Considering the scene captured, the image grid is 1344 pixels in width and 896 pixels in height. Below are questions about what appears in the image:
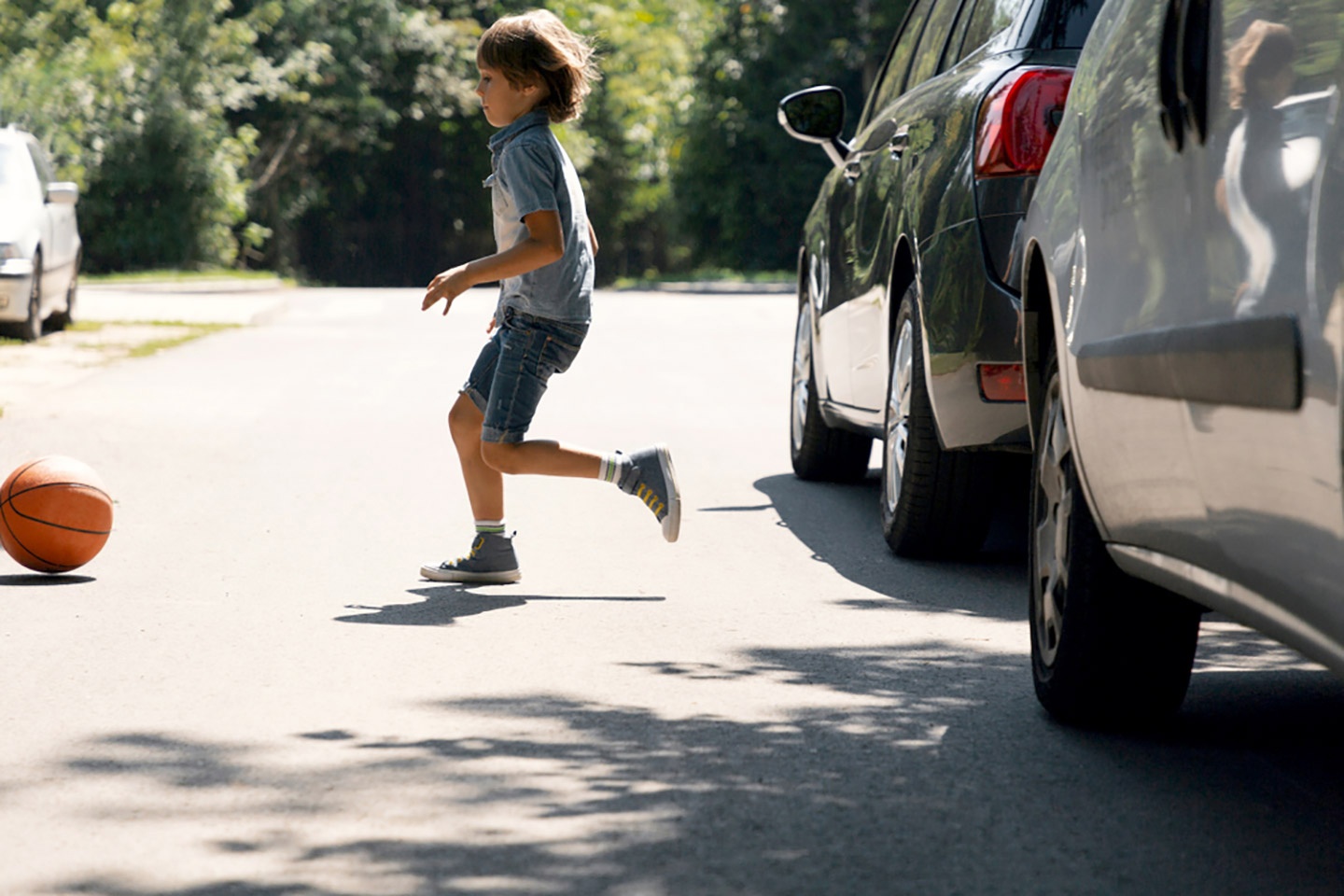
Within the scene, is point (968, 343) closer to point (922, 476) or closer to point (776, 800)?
point (922, 476)

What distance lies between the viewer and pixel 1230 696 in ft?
15.5

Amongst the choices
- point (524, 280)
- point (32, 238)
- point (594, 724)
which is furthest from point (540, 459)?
point (32, 238)

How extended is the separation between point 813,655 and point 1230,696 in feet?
3.38

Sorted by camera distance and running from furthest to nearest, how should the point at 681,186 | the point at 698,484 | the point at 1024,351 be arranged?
the point at 681,186
the point at 698,484
the point at 1024,351

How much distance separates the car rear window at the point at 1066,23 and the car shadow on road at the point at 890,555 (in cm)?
162

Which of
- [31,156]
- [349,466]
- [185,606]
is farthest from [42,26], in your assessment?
[185,606]

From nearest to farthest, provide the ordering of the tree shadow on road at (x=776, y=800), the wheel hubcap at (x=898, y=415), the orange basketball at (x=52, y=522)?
the tree shadow on road at (x=776, y=800) → the orange basketball at (x=52, y=522) → the wheel hubcap at (x=898, y=415)

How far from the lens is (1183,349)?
11.0 ft

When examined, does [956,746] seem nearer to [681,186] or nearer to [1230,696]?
[1230,696]

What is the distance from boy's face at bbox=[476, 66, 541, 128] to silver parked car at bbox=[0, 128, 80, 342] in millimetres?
10511

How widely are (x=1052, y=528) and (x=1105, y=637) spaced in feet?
1.25

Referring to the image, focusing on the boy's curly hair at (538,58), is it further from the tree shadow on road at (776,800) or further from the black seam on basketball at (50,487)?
the tree shadow on road at (776,800)

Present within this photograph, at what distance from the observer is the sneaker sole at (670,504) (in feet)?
21.0

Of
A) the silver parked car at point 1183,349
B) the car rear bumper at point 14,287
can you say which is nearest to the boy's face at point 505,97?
the silver parked car at point 1183,349
